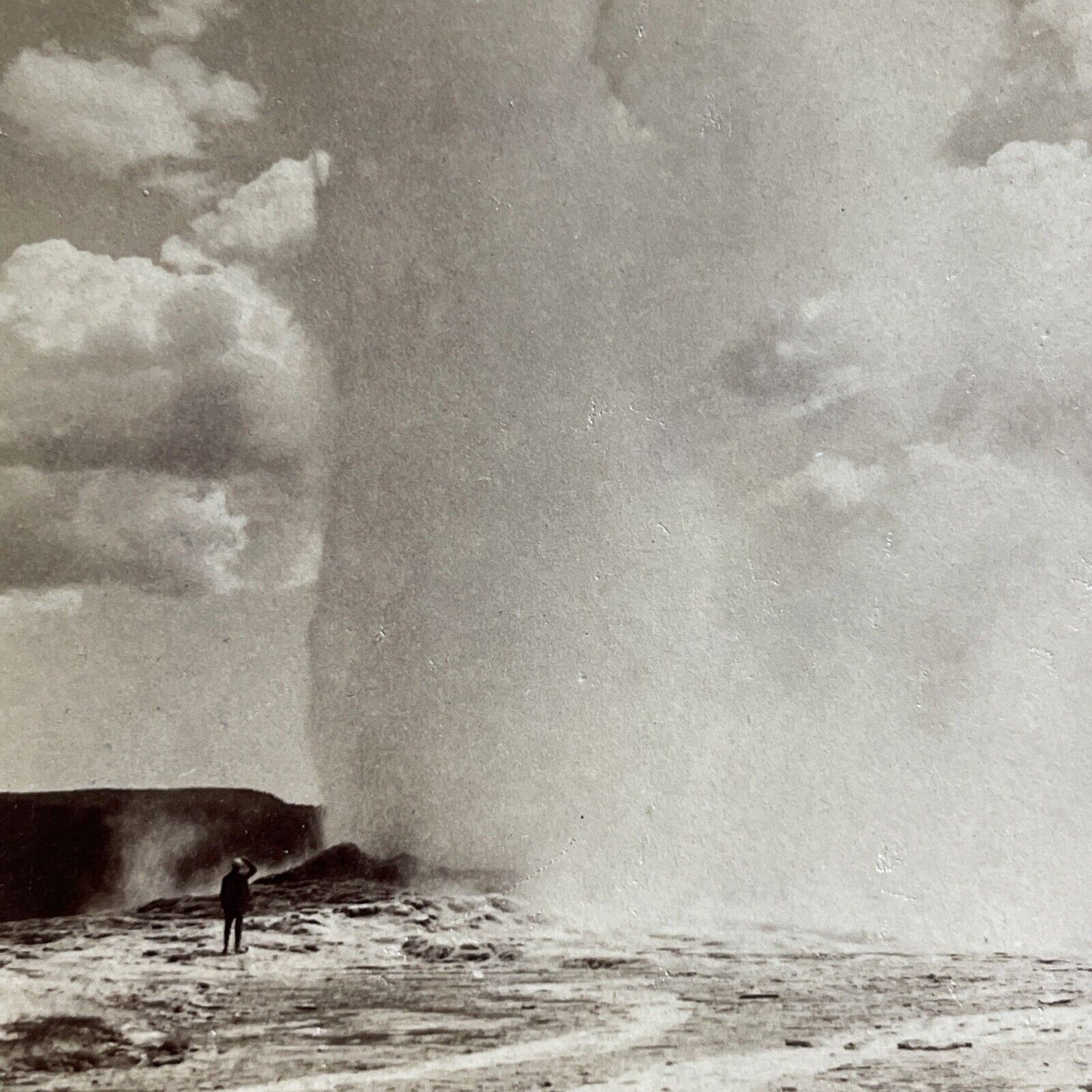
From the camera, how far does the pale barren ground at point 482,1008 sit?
2689 millimetres

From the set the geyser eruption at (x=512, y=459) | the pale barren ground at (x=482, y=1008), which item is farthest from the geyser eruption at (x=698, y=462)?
the pale barren ground at (x=482, y=1008)

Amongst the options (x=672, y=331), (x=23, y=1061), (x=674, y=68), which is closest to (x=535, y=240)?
(x=672, y=331)

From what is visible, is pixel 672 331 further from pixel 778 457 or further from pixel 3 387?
pixel 3 387

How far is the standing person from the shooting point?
2824mm

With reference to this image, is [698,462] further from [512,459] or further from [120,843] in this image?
[120,843]

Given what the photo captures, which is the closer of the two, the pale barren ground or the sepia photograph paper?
the pale barren ground

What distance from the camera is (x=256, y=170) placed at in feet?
9.82

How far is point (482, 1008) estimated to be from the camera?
110 inches

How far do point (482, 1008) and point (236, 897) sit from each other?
2.80ft

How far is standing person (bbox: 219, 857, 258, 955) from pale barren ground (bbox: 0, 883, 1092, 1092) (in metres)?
0.04

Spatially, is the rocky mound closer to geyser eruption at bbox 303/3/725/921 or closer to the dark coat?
the dark coat

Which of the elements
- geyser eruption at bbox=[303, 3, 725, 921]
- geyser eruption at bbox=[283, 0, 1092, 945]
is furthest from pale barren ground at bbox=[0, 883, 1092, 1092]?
geyser eruption at bbox=[303, 3, 725, 921]

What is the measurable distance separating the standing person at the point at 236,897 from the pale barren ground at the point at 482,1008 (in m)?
0.04

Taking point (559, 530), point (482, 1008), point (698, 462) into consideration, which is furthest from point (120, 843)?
point (698, 462)
